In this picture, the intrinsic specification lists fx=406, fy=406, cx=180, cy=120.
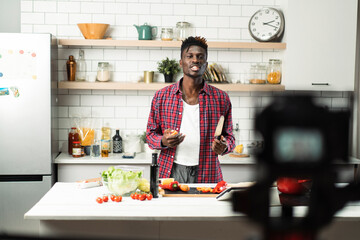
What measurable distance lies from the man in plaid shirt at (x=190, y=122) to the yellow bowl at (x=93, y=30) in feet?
4.67

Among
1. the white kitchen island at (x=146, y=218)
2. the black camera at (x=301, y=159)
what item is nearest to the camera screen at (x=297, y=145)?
the black camera at (x=301, y=159)

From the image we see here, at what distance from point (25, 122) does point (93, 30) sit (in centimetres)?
113

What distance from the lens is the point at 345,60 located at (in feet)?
13.3

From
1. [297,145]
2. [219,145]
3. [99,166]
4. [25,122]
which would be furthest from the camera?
[99,166]

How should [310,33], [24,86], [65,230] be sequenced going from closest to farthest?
[65,230], [24,86], [310,33]

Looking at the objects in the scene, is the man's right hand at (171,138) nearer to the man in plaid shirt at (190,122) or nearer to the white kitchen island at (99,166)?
the man in plaid shirt at (190,122)

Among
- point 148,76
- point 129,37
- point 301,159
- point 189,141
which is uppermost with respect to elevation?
point 129,37

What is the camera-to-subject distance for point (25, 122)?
3779 mm

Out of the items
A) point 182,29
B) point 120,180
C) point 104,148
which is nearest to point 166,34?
point 182,29

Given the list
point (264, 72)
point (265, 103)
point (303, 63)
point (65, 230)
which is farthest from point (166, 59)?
point (265, 103)

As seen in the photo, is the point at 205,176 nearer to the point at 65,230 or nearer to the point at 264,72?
the point at 65,230

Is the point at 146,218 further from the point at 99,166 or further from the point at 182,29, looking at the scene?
the point at 182,29

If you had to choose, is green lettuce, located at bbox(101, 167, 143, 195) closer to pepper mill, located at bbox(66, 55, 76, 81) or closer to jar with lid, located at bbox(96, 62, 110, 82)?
jar with lid, located at bbox(96, 62, 110, 82)

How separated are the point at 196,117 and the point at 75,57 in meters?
1.96
